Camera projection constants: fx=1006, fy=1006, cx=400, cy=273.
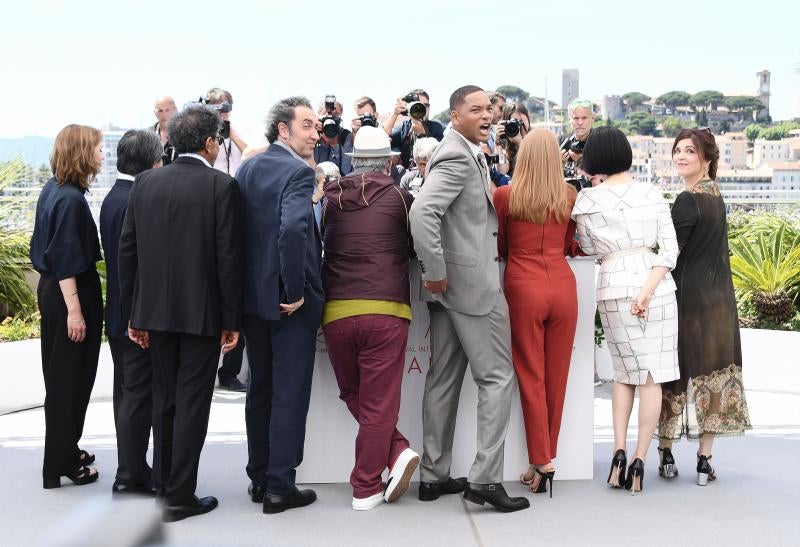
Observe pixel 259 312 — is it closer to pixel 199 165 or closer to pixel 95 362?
pixel 199 165

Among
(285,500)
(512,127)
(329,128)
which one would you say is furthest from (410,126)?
(285,500)

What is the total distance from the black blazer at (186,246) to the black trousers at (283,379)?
272 mm

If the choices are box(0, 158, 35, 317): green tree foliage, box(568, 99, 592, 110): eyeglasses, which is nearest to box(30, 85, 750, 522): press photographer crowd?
box(568, 99, 592, 110): eyeglasses

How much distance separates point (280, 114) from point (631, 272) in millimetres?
1766

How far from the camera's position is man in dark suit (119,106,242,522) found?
13.9 ft

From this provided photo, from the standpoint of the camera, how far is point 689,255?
491 centimetres

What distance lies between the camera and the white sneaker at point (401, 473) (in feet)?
14.8

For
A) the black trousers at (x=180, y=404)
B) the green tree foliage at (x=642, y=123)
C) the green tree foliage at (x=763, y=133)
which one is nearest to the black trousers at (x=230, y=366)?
the black trousers at (x=180, y=404)

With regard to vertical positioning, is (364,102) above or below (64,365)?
above

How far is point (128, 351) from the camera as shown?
4.63 metres

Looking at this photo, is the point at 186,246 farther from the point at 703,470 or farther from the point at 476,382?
the point at 703,470

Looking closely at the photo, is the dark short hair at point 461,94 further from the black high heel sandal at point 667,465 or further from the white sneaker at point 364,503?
the black high heel sandal at point 667,465

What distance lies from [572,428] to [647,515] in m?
0.63

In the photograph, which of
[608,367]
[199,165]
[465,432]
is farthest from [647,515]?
[608,367]
